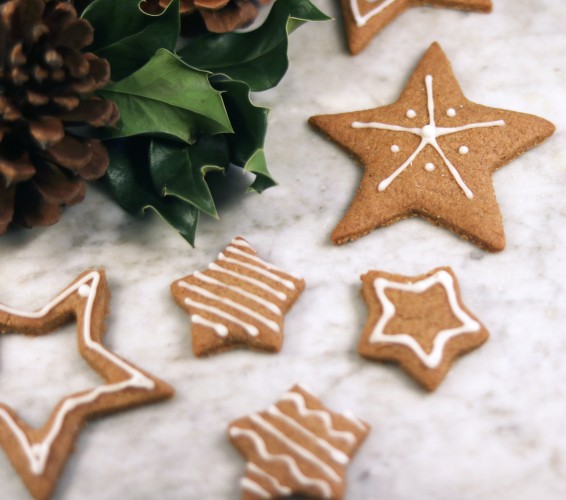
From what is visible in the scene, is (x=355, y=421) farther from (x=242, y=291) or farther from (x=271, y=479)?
(x=242, y=291)

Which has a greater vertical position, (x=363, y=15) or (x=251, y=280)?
(x=363, y=15)

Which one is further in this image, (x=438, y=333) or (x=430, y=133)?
(x=430, y=133)

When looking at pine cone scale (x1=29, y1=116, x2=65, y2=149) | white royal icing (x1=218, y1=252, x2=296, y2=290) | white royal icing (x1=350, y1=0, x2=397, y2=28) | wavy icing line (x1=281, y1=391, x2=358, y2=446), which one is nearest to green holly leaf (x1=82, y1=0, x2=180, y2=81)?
pine cone scale (x1=29, y1=116, x2=65, y2=149)

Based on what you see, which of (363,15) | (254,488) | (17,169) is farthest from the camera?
(363,15)

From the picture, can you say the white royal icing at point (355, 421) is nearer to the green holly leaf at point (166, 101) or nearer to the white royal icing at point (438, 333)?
the white royal icing at point (438, 333)

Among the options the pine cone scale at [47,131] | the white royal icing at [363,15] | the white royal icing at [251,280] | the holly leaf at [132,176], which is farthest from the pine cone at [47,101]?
the white royal icing at [363,15]

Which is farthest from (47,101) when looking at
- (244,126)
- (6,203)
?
(244,126)

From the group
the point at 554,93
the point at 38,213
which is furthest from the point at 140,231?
the point at 554,93
